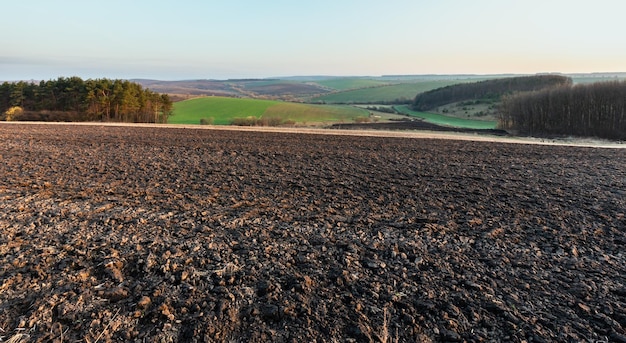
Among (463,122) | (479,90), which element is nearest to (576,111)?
(463,122)

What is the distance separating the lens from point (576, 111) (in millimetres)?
33219

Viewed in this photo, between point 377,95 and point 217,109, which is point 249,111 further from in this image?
point 377,95

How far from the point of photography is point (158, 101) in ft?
142

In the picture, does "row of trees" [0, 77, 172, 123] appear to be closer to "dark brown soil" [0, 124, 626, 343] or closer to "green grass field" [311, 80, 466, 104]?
"dark brown soil" [0, 124, 626, 343]

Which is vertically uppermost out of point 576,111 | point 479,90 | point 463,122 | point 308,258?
point 479,90

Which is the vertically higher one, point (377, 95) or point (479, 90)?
point (377, 95)

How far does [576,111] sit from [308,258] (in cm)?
3818

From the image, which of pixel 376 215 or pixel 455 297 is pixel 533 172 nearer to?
pixel 376 215

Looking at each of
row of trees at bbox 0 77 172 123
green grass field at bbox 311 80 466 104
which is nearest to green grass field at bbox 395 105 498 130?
row of trees at bbox 0 77 172 123

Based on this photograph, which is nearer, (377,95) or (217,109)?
(217,109)

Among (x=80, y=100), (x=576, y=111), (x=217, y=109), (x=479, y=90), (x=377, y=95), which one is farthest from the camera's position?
(x=377, y=95)

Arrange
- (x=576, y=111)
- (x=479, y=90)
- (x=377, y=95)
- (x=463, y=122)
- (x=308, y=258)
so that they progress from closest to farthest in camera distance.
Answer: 1. (x=308, y=258)
2. (x=576, y=111)
3. (x=463, y=122)
4. (x=479, y=90)
5. (x=377, y=95)

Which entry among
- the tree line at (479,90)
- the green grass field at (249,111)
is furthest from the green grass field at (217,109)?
the tree line at (479,90)

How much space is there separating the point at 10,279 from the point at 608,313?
590cm
